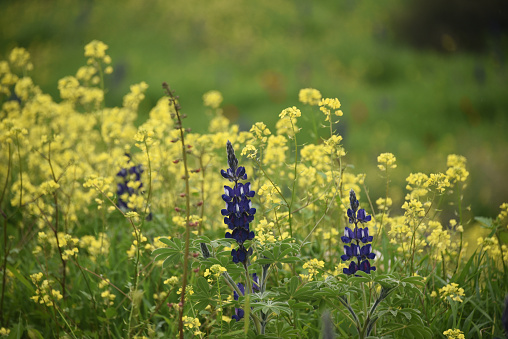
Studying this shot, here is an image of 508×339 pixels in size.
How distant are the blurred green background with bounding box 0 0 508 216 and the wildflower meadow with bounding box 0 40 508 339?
5060 millimetres

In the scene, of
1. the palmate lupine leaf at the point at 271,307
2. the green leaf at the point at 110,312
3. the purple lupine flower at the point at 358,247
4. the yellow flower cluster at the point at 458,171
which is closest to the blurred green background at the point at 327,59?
the yellow flower cluster at the point at 458,171

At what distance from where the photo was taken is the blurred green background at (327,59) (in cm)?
1019

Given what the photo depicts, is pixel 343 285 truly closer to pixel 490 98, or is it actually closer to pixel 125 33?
pixel 490 98

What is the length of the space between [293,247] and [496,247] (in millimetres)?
1778

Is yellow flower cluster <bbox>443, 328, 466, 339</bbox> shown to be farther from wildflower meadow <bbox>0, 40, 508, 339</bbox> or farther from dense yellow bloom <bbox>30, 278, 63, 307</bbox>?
dense yellow bloom <bbox>30, 278, 63, 307</bbox>

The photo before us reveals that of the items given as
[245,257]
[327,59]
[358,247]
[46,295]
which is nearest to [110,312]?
[46,295]

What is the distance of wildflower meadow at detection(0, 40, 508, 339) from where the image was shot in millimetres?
2092

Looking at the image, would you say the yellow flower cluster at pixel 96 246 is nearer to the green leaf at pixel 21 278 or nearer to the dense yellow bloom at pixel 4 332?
the green leaf at pixel 21 278

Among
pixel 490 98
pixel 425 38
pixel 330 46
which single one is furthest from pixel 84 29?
pixel 490 98

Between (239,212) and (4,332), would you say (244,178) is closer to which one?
(239,212)

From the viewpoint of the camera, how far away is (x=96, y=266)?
10.6 ft

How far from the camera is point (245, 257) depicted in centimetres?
211

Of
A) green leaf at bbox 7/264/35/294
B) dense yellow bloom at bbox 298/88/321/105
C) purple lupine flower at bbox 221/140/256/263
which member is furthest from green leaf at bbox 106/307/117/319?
dense yellow bloom at bbox 298/88/321/105

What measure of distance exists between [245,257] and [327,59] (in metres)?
11.9
